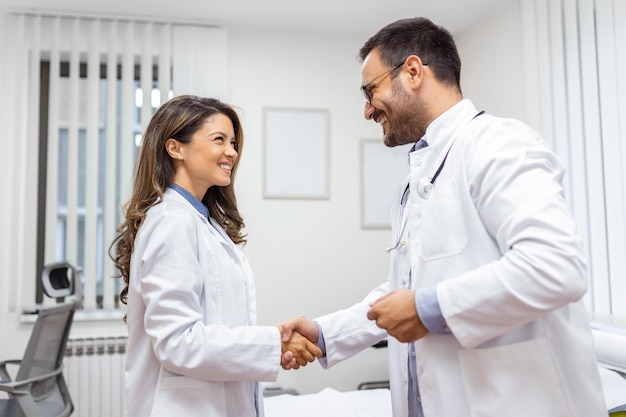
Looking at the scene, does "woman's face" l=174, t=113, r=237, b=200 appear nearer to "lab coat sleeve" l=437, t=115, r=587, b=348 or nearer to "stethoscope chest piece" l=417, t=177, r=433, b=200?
"stethoscope chest piece" l=417, t=177, r=433, b=200

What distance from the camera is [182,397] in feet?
4.43

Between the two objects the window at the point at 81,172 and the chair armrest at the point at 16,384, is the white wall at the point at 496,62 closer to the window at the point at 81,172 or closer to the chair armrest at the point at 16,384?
the window at the point at 81,172

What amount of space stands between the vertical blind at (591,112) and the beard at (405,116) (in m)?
1.61

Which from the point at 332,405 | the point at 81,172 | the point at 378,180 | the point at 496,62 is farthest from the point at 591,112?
the point at 81,172

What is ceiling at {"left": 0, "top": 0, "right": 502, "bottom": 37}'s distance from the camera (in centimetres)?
338

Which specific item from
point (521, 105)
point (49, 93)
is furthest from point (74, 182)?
point (521, 105)

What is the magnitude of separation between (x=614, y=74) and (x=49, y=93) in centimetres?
320

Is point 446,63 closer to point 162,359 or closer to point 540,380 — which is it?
point 540,380

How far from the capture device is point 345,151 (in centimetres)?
388

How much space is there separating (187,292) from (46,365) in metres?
1.72

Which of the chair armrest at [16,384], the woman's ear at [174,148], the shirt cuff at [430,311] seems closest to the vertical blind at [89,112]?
the chair armrest at [16,384]

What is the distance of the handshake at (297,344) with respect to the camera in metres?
1.52

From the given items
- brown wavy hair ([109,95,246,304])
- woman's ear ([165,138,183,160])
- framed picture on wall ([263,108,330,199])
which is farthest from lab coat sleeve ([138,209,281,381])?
framed picture on wall ([263,108,330,199])

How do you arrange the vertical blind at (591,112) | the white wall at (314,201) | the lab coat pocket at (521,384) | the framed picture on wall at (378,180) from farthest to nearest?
the framed picture on wall at (378,180) < the white wall at (314,201) < the vertical blind at (591,112) < the lab coat pocket at (521,384)
